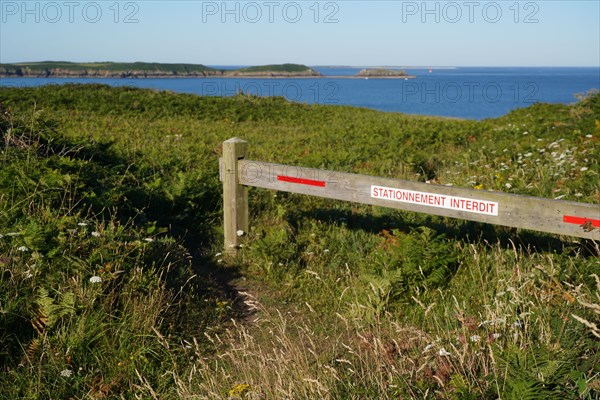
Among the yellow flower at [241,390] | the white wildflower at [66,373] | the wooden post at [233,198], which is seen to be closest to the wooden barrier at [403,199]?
the wooden post at [233,198]

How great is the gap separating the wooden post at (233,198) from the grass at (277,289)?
221mm

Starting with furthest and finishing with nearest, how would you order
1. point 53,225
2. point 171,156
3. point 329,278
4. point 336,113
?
1. point 336,113
2. point 171,156
3. point 329,278
4. point 53,225

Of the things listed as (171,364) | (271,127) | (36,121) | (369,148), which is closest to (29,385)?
(171,364)

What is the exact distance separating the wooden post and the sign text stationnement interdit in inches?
76.0

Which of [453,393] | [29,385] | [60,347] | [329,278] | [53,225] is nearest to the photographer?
[453,393]

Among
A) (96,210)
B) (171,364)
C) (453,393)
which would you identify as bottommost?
(171,364)

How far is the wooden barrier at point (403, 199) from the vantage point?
5.31 meters

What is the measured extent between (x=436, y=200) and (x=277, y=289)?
1928 mm

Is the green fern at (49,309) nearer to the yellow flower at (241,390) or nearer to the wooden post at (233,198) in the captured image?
the yellow flower at (241,390)

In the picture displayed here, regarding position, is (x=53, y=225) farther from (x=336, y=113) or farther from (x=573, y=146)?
(x=336, y=113)

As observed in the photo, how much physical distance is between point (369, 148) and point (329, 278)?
792cm

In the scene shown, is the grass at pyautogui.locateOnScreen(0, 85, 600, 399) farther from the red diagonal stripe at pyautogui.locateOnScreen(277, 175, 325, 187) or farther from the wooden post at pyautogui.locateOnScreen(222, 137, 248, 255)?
the red diagonal stripe at pyautogui.locateOnScreen(277, 175, 325, 187)

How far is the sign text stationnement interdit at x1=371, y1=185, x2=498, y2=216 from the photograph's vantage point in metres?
5.70

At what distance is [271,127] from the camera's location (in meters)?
23.5
